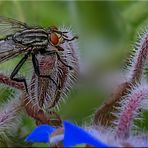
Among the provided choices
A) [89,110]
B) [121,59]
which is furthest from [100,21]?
[89,110]

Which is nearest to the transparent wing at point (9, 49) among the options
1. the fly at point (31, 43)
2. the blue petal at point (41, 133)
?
the fly at point (31, 43)

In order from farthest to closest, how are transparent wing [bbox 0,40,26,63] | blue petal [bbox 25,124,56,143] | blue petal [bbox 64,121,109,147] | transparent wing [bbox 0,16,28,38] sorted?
1. transparent wing [bbox 0,16,28,38]
2. transparent wing [bbox 0,40,26,63]
3. blue petal [bbox 25,124,56,143]
4. blue petal [bbox 64,121,109,147]

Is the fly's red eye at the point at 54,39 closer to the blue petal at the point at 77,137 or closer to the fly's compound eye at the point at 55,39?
the fly's compound eye at the point at 55,39

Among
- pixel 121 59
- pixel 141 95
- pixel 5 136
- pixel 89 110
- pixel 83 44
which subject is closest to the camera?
pixel 141 95

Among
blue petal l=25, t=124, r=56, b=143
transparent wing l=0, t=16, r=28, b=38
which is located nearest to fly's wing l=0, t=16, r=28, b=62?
transparent wing l=0, t=16, r=28, b=38

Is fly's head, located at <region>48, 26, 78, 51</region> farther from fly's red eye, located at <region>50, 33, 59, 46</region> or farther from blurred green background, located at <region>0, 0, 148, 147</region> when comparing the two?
blurred green background, located at <region>0, 0, 148, 147</region>

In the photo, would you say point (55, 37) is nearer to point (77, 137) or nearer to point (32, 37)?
point (32, 37)

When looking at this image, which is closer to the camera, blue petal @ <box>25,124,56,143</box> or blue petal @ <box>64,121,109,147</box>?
blue petal @ <box>64,121,109,147</box>

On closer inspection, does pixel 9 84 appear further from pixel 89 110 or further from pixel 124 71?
pixel 89 110
